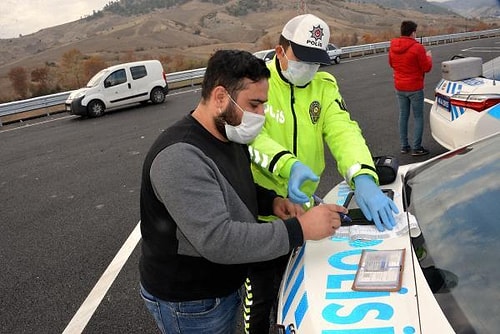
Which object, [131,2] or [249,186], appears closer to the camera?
[249,186]

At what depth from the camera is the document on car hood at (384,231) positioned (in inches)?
72.7

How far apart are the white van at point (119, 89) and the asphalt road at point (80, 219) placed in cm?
211

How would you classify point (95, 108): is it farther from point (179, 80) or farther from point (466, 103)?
point (466, 103)

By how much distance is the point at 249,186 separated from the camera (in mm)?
1844

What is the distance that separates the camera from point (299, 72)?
2188 millimetres

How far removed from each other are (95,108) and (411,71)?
33.9 ft

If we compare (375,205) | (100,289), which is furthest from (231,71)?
(100,289)

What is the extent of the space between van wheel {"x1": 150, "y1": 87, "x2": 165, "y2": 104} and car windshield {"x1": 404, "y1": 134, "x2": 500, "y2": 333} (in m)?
13.3

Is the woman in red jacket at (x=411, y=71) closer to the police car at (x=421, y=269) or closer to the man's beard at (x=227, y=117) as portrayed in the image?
the police car at (x=421, y=269)

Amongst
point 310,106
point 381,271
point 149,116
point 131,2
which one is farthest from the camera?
point 131,2

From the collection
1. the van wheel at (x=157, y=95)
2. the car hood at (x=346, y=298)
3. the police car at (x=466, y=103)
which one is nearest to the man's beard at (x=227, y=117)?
the car hood at (x=346, y=298)

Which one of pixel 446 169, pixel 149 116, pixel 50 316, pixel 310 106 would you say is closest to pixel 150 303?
pixel 310 106

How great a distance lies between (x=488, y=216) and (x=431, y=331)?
2.11 ft

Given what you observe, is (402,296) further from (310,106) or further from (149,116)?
(149,116)
